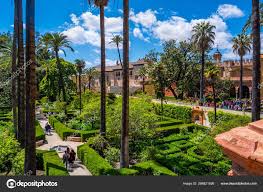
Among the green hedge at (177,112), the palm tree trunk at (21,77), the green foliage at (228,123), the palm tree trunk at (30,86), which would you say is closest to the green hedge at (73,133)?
the palm tree trunk at (21,77)

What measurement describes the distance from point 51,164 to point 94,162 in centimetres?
264

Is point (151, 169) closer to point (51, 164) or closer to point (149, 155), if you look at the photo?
point (149, 155)

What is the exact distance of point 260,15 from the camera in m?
18.9

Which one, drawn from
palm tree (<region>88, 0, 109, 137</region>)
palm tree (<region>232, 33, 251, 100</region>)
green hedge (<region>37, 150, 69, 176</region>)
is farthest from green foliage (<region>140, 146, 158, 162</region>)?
palm tree (<region>232, 33, 251, 100</region>)

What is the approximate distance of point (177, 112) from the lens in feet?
142

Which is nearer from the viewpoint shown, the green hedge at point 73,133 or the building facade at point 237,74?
the green hedge at point 73,133

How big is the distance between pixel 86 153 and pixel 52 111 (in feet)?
97.5

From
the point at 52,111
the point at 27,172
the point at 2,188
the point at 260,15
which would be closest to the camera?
the point at 2,188

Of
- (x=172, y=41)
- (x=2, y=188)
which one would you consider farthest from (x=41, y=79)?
(x=2, y=188)

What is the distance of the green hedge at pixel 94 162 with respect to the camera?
17484mm

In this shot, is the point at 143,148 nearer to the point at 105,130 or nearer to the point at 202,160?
the point at 105,130

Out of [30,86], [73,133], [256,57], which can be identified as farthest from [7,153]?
[73,133]

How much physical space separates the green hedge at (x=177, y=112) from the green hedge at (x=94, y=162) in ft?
68.1

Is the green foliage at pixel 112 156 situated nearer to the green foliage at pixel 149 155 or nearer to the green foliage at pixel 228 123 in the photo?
the green foliage at pixel 149 155
